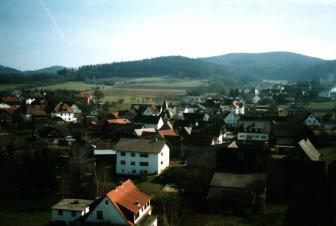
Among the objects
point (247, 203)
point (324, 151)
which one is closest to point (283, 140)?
point (324, 151)

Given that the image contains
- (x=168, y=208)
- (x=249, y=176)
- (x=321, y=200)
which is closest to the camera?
(x=321, y=200)

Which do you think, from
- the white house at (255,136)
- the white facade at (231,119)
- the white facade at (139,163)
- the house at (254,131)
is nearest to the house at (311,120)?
the white facade at (231,119)

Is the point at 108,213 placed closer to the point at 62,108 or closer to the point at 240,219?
the point at 240,219

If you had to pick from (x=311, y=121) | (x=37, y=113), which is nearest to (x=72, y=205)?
(x=311, y=121)

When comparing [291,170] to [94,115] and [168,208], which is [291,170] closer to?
[168,208]

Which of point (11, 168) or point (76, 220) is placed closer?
point (76, 220)

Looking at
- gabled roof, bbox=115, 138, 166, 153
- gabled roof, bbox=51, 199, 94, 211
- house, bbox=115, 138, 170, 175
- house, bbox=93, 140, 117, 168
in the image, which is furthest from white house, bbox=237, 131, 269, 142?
gabled roof, bbox=51, 199, 94, 211
